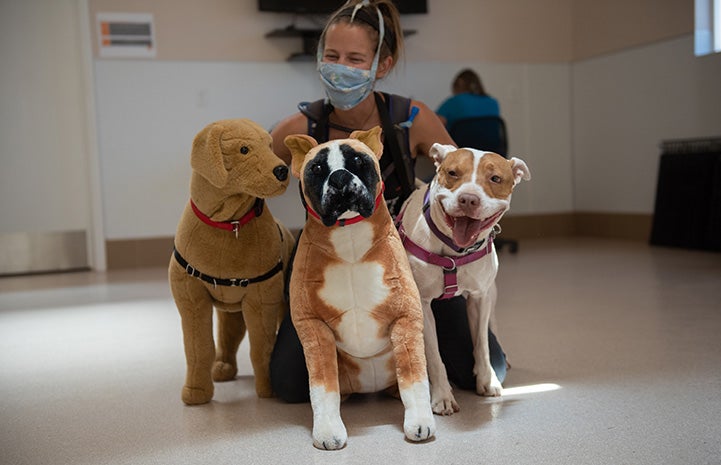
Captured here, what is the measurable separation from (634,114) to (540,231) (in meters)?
1.29

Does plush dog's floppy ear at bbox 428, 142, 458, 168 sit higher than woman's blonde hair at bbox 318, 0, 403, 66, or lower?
lower

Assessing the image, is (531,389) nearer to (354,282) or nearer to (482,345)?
(482,345)

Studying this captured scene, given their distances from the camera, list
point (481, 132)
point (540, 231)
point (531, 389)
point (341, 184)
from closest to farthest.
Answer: point (341, 184)
point (531, 389)
point (481, 132)
point (540, 231)

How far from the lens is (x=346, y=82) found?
6.60 ft

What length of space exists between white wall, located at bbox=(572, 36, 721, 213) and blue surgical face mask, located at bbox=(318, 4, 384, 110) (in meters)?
3.90

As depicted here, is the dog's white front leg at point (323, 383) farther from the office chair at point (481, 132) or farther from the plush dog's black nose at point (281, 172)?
the office chair at point (481, 132)

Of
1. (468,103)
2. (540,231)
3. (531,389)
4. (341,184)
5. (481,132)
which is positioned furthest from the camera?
(540,231)

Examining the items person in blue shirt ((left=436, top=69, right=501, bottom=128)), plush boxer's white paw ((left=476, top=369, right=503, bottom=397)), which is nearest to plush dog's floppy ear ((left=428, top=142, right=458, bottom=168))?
plush boxer's white paw ((left=476, top=369, right=503, bottom=397))

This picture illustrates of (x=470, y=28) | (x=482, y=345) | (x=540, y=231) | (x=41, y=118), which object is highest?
(x=470, y=28)

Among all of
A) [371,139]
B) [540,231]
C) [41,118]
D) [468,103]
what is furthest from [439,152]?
[540,231]

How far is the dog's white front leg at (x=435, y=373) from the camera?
5.85ft

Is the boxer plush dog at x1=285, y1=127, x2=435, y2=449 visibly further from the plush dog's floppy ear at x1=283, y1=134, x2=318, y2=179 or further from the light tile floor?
the light tile floor

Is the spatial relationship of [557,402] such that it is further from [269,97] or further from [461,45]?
[461,45]

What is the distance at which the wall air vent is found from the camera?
522 centimetres
